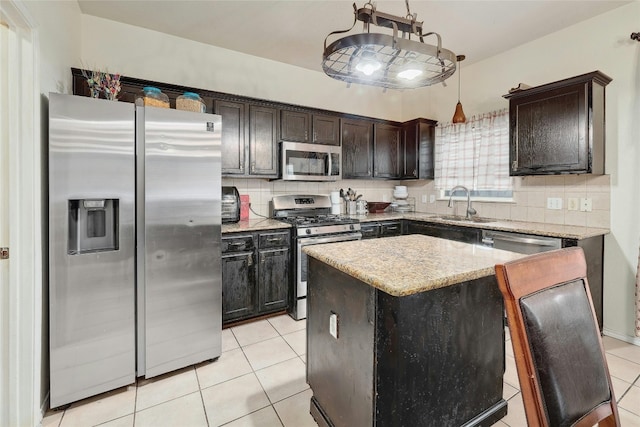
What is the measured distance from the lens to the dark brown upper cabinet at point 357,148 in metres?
3.90

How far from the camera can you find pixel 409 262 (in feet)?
4.68

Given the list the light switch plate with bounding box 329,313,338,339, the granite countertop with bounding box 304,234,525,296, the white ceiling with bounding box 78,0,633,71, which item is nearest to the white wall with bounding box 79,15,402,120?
the white ceiling with bounding box 78,0,633,71

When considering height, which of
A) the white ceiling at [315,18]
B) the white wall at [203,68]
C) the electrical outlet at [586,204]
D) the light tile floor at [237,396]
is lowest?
the light tile floor at [237,396]

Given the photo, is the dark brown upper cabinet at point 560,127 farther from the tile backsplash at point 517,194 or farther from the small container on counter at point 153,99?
the small container on counter at point 153,99

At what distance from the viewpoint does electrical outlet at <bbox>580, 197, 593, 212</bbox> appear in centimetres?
279

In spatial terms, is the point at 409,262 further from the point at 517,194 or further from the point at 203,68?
the point at 203,68

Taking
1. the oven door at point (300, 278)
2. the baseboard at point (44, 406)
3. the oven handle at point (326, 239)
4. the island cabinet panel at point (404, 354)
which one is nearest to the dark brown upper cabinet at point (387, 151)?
the oven handle at point (326, 239)

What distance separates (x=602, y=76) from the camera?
2.54 metres

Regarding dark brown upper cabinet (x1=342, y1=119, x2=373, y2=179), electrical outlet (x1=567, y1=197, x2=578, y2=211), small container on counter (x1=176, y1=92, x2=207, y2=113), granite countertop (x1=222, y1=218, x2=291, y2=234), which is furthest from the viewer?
dark brown upper cabinet (x1=342, y1=119, x2=373, y2=179)

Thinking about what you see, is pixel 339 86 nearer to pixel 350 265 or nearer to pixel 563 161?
pixel 563 161

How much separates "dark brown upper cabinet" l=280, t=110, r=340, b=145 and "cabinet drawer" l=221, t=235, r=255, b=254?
1.25 m

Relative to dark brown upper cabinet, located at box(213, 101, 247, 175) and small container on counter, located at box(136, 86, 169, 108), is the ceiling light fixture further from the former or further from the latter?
dark brown upper cabinet, located at box(213, 101, 247, 175)

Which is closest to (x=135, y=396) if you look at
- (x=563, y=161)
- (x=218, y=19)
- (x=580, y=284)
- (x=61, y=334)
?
(x=61, y=334)

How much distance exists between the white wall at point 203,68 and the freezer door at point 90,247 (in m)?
1.26
